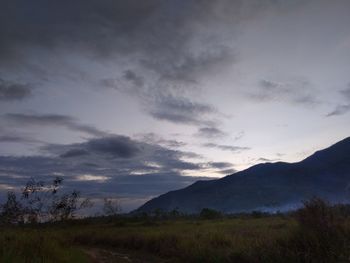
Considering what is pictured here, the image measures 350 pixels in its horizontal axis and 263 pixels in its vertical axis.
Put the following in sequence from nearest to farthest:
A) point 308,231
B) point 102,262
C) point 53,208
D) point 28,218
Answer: point 308,231 → point 102,262 → point 28,218 → point 53,208

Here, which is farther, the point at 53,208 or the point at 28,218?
the point at 53,208

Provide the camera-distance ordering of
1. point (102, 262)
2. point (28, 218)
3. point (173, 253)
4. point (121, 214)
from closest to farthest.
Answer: point (102, 262) → point (173, 253) → point (28, 218) → point (121, 214)

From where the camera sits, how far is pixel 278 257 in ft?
43.8

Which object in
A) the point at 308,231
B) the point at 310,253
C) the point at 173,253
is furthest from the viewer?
the point at 173,253

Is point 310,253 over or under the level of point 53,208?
under

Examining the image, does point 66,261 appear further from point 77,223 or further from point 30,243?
point 77,223

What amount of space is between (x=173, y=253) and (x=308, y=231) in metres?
9.21

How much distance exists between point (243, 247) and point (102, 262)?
7.42m

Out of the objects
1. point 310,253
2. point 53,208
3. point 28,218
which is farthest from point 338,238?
point 53,208

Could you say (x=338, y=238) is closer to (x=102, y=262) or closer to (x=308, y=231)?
(x=308, y=231)

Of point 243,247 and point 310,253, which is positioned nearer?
point 310,253

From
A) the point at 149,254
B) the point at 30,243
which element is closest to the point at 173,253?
the point at 149,254

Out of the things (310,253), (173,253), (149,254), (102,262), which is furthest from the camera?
(149,254)

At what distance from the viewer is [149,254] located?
2411cm
